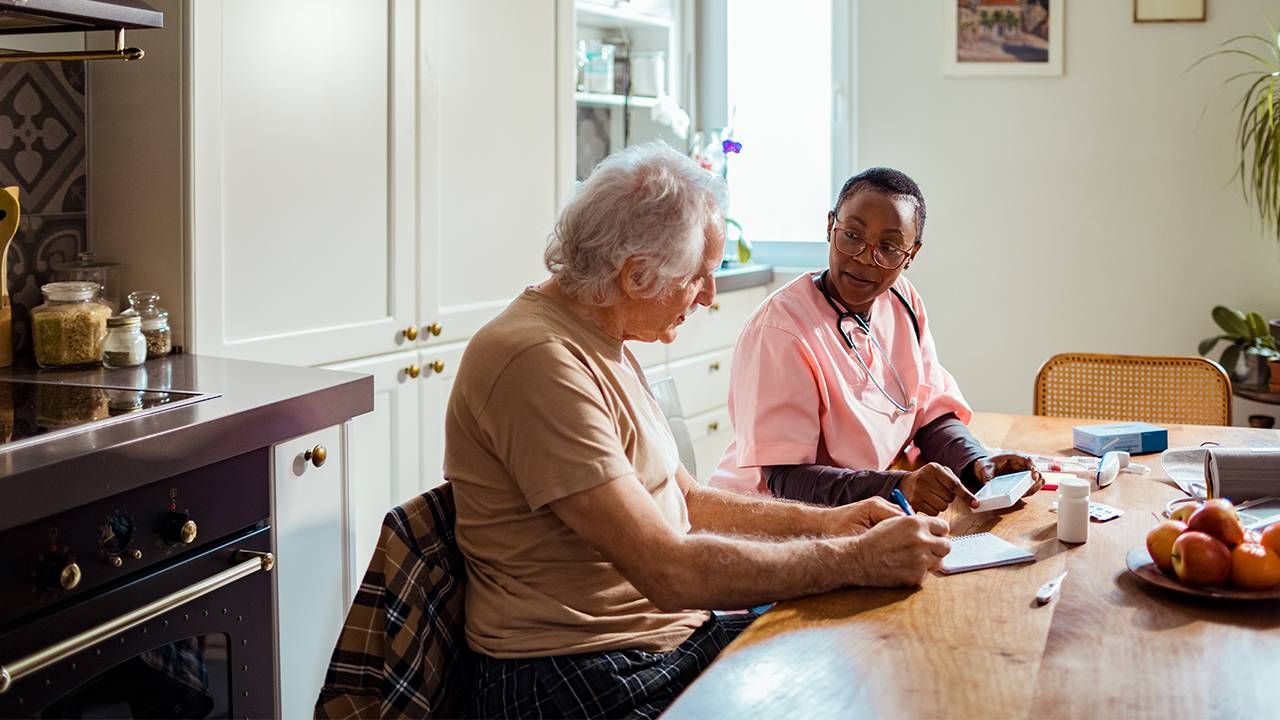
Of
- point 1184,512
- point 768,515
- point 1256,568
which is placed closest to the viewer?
point 1256,568

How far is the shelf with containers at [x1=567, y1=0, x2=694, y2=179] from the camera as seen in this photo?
376 centimetres

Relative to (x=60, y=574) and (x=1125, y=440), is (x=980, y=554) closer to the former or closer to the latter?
(x=1125, y=440)

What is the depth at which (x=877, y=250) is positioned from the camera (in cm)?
218

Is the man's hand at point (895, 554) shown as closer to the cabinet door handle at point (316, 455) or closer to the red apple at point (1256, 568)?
the red apple at point (1256, 568)

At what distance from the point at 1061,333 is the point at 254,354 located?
9.08ft

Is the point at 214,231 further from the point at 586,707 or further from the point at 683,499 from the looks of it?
the point at 586,707

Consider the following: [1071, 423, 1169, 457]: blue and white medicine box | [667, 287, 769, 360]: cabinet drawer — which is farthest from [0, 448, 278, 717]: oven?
[667, 287, 769, 360]: cabinet drawer

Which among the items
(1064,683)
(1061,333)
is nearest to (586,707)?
(1064,683)

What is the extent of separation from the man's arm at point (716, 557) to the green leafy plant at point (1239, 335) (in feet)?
8.39

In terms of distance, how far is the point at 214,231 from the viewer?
2.22 m

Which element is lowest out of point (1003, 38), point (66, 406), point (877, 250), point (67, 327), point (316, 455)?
point (316, 455)

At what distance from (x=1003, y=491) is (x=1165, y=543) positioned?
428 mm

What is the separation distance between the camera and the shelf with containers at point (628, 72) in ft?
12.3

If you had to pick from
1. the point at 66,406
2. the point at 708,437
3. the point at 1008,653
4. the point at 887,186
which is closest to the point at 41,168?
the point at 66,406
